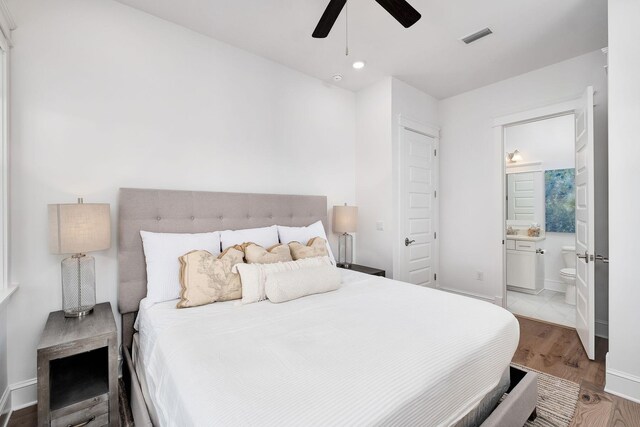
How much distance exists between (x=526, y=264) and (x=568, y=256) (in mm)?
579

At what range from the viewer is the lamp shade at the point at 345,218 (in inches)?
132

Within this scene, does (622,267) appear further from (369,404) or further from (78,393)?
(78,393)

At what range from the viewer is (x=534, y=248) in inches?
175

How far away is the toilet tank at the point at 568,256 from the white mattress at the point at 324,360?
3.59 metres

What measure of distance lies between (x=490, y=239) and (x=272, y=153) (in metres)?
2.82

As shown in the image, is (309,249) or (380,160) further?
(380,160)

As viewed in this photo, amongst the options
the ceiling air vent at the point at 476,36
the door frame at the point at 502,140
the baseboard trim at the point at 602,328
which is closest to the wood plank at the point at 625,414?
the baseboard trim at the point at 602,328

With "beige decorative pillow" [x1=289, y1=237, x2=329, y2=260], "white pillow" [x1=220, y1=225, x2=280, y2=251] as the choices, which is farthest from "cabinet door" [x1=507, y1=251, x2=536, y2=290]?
"white pillow" [x1=220, y1=225, x2=280, y2=251]

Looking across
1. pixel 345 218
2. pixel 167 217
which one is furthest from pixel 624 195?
pixel 167 217

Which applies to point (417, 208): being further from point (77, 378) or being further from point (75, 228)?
point (77, 378)

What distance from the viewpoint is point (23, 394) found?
188 cm

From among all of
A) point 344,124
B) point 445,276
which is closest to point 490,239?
point 445,276

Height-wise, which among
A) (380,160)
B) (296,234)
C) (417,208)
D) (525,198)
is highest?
(380,160)

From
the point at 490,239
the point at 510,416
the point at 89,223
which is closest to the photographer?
the point at 510,416
